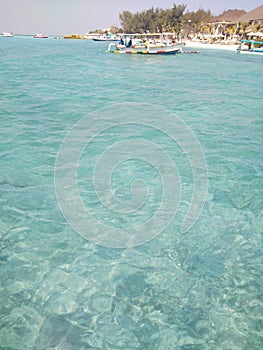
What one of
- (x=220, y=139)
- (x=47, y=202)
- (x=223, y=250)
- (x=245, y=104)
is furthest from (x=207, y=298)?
(x=245, y=104)

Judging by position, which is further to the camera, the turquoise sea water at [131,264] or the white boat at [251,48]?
the white boat at [251,48]

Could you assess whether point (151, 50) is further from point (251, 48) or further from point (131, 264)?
point (131, 264)

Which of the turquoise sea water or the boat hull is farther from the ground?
the boat hull

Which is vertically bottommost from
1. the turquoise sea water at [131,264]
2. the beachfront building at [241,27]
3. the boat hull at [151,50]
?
the turquoise sea water at [131,264]

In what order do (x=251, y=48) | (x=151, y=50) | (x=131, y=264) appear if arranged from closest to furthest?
(x=131, y=264) → (x=151, y=50) → (x=251, y=48)

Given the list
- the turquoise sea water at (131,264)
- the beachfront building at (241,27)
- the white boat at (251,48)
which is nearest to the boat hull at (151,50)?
the white boat at (251,48)

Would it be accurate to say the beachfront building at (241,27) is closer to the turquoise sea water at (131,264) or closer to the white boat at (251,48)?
the white boat at (251,48)

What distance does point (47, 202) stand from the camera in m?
7.01

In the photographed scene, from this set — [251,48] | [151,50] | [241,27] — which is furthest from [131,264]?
[241,27]

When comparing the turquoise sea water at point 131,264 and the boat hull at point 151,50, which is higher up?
the boat hull at point 151,50

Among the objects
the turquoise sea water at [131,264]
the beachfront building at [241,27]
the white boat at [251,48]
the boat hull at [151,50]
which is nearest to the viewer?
the turquoise sea water at [131,264]

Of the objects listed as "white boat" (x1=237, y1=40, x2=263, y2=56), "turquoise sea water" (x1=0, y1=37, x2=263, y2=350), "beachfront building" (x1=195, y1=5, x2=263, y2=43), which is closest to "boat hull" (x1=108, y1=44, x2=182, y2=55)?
"white boat" (x1=237, y1=40, x2=263, y2=56)

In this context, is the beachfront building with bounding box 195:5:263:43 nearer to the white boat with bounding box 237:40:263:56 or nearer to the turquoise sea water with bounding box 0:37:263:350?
the white boat with bounding box 237:40:263:56

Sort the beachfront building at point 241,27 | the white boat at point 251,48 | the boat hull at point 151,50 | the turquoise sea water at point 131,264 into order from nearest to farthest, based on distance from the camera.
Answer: the turquoise sea water at point 131,264
the boat hull at point 151,50
the white boat at point 251,48
the beachfront building at point 241,27
